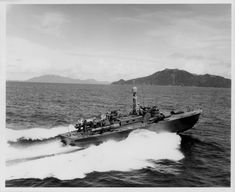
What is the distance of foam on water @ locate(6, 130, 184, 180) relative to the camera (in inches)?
544

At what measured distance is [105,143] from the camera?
1706 centimetres

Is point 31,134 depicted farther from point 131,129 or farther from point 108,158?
point 131,129

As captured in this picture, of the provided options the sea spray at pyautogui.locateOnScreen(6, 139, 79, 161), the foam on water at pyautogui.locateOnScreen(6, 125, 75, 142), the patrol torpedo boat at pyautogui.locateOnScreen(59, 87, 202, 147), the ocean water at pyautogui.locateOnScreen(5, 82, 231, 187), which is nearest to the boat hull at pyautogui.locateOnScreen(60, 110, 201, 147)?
the patrol torpedo boat at pyautogui.locateOnScreen(59, 87, 202, 147)

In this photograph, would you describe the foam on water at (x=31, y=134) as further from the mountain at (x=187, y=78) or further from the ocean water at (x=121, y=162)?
the mountain at (x=187, y=78)

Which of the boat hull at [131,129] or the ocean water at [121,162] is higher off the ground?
the boat hull at [131,129]

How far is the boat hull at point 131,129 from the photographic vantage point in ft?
53.3

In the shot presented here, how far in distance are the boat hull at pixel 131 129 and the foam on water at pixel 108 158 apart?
35 cm

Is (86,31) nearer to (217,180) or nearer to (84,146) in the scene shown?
(84,146)

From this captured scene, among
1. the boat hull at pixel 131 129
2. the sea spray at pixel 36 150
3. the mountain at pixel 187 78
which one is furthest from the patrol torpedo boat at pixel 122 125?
the mountain at pixel 187 78

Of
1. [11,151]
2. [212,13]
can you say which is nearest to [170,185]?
[11,151]

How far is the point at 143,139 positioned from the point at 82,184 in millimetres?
6076

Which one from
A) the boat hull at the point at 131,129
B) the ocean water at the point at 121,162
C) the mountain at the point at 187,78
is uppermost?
the mountain at the point at 187,78

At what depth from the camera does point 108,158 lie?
1549 cm

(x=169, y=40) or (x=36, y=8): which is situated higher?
(x=36, y=8)
